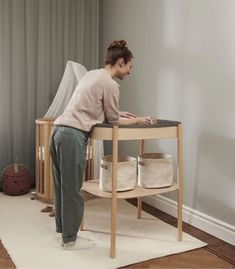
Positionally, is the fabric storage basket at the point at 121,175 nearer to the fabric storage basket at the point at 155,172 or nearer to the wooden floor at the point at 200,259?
the fabric storage basket at the point at 155,172

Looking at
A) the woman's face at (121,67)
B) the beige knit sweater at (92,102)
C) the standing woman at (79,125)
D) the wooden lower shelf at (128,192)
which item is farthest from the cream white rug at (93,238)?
the woman's face at (121,67)

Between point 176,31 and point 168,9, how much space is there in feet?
0.72

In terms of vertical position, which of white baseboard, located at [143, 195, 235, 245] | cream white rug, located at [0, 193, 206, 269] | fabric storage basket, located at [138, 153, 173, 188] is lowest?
cream white rug, located at [0, 193, 206, 269]

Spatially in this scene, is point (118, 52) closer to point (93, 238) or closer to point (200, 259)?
point (93, 238)

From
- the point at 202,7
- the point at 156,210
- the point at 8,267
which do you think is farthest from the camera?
the point at 156,210

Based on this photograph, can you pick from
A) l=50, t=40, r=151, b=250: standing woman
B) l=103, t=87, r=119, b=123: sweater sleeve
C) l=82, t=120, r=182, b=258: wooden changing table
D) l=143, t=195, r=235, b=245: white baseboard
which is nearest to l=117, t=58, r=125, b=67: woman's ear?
l=50, t=40, r=151, b=250: standing woman

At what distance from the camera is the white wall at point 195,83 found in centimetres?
248

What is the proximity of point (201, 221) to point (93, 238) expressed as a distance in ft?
2.58

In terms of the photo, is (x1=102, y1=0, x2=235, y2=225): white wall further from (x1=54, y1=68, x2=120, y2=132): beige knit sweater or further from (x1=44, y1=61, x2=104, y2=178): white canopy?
(x1=54, y1=68, x2=120, y2=132): beige knit sweater

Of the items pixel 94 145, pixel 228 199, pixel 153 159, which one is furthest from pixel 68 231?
pixel 94 145

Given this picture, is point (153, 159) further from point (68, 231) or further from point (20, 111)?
point (20, 111)

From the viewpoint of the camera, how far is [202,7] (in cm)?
265

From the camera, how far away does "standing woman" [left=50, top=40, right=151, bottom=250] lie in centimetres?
217

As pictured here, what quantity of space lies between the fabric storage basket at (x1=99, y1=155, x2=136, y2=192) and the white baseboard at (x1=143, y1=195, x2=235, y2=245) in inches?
25.6
